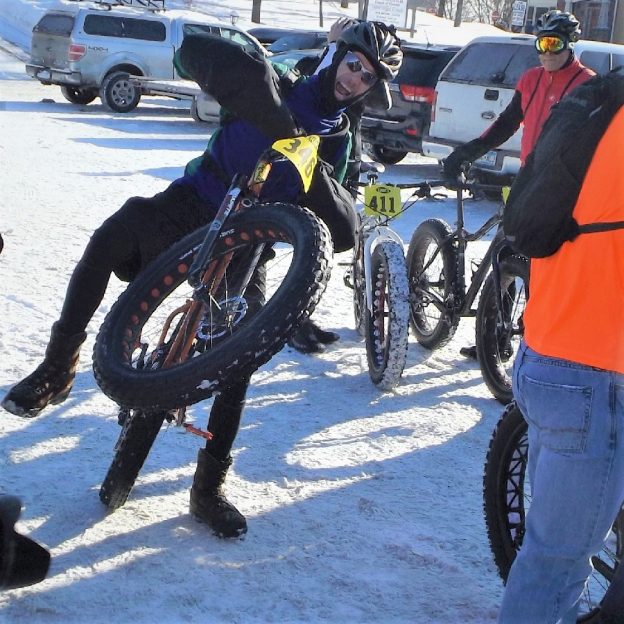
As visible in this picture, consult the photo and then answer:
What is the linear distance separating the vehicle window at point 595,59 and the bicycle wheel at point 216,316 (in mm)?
7608

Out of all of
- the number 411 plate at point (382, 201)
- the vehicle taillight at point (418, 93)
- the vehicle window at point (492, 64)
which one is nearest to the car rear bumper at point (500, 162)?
the vehicle window at point (492, 64)

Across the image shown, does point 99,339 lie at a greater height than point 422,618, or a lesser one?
greater

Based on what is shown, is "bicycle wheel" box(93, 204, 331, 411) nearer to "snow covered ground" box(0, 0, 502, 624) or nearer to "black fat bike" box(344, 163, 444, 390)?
"snow covered ground" box(0, 0, 502, 624)

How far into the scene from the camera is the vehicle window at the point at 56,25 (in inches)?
814

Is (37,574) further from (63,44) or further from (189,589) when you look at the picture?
(63,44)

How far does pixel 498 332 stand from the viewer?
5391 millimetres

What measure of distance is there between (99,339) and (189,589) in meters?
0.99

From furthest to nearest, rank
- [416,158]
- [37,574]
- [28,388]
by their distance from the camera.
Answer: [416,158]
[28,388]
[37,574]

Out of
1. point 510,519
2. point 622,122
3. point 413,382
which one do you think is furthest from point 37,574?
point 413,382

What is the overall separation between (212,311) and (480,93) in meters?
8.64


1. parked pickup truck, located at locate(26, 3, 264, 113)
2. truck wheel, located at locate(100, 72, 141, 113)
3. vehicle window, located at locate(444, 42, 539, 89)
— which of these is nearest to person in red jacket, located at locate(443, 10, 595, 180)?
vehicle window, located at locate(444, 42, 539, 89)

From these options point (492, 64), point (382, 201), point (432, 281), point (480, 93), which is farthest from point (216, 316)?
point (492, 64)

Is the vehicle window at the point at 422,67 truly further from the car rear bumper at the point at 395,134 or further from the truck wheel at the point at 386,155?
the truck wheel at the point at 386,155

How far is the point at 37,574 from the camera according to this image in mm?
2938
